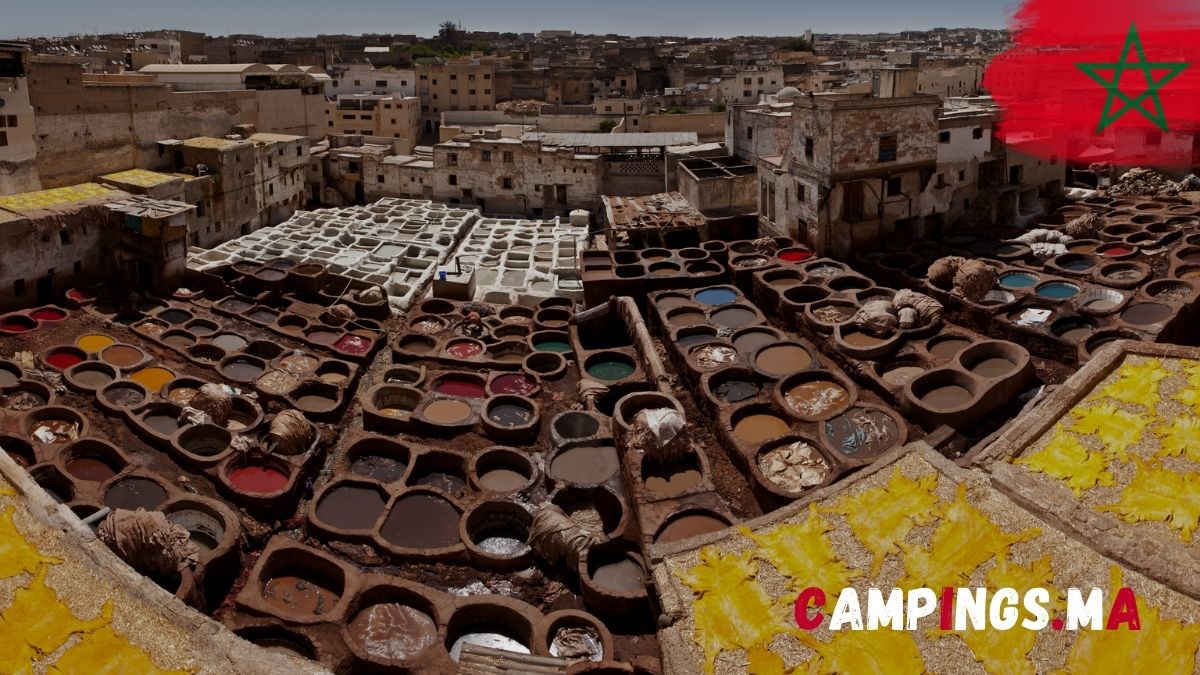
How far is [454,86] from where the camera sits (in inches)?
2712

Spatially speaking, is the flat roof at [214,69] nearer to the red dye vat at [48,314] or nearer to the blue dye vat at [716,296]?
the red dye vat at [48,314]

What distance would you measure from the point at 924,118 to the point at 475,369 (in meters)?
16.0

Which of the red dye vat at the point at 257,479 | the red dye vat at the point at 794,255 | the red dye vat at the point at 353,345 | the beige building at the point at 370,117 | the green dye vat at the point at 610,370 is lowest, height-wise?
the red dye vat at the point at 257,479

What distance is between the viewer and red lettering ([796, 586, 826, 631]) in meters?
12.3

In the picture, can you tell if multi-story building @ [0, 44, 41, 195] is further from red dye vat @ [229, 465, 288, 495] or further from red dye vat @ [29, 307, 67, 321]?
red dye vat @ [229, 465, 288, 495]

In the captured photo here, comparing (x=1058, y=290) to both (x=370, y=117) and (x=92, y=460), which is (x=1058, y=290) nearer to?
(x=92, y=460)

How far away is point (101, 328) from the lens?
25281 mm

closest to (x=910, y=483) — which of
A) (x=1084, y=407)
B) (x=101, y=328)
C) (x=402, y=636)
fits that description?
(x=1084, y=407)

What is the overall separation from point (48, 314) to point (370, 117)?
33.8 metres

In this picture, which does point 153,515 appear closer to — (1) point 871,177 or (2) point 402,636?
(2) point 402,636

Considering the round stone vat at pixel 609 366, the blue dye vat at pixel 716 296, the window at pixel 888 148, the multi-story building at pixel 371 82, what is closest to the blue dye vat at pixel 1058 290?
the window at pixel 888 148

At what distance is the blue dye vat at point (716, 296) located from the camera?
25.9m

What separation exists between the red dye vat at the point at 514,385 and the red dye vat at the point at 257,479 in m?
6.43

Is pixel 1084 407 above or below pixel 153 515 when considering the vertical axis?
above
